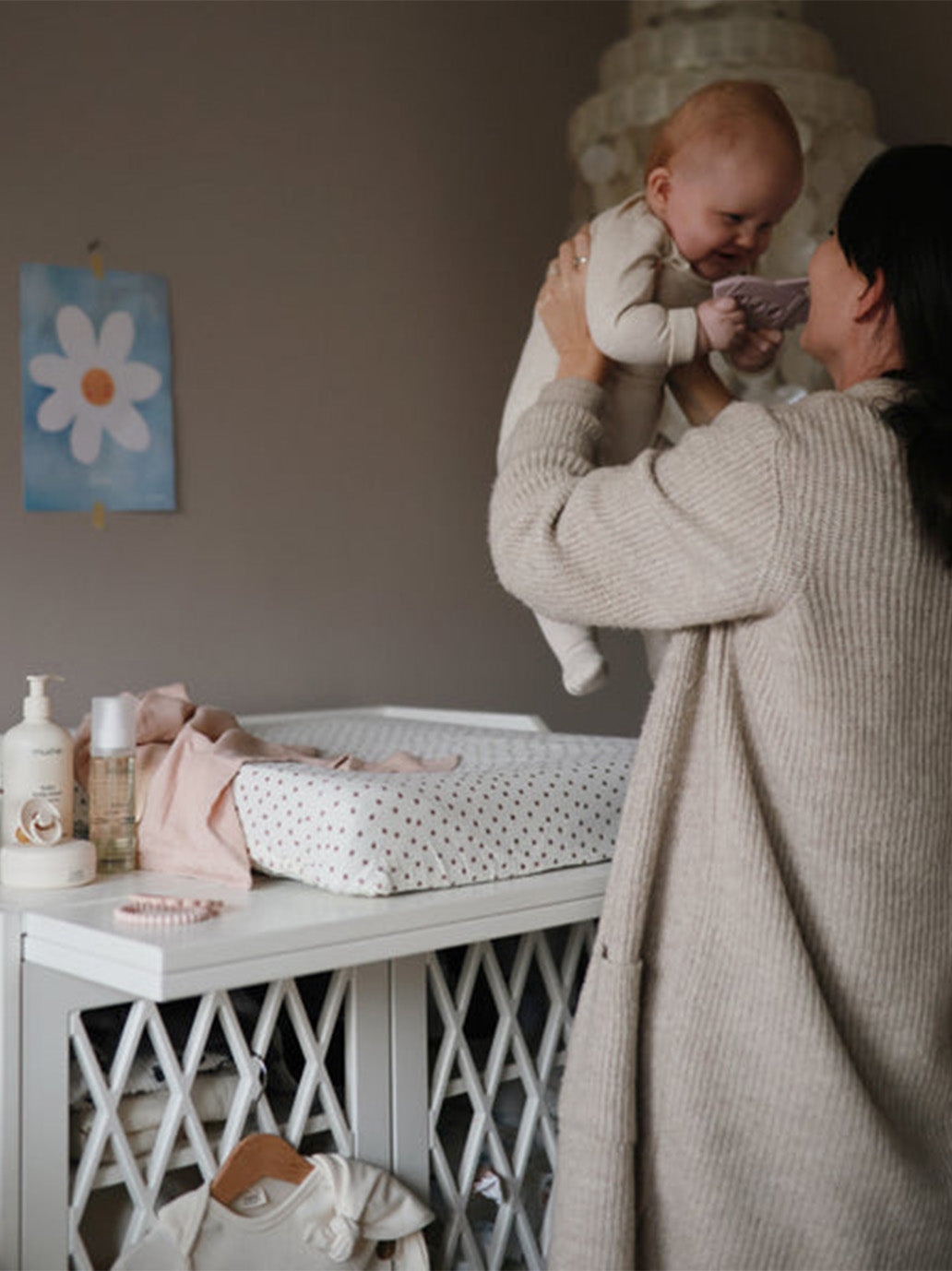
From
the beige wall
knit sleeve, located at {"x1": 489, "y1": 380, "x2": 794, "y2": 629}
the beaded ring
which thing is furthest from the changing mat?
the beige wall

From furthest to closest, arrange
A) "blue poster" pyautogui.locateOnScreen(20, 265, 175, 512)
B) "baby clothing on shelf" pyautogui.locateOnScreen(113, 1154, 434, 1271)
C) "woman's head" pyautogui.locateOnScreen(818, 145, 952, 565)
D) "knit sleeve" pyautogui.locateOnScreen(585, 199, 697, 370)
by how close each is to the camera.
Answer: "blue poster" pyautogui.locateOnScreen(20, 265, 175, 512), "knit sleeve" pyautogui.locateOnScreen(585, 199, 697, 370), "baby clothing on shelf" pyautogui.locateOnScreen(113, 1154, 434, 1271), "woman's head" pyautogui.locateOnScreen(818, 145, 952, 565)

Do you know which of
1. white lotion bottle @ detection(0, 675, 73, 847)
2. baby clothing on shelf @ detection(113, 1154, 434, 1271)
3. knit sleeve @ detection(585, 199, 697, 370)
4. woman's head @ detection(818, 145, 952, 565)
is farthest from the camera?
knit sleeve @ detection(585, 199, 697, 370)

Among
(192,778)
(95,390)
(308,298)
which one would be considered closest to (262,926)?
(192,778)

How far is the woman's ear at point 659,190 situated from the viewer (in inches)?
68.2

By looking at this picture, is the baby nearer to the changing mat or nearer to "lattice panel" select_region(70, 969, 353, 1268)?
the changing mat

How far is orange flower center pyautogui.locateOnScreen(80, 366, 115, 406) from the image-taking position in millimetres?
2457

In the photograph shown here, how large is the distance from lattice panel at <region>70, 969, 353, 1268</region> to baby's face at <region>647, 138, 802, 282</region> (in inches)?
35.4

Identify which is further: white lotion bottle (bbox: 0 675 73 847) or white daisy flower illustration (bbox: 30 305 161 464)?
white daisy flower illustration (bbox: 30 305 161 464)

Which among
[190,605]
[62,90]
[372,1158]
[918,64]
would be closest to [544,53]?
[918,64]

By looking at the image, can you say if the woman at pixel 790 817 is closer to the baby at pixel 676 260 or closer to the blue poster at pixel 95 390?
the baby at pixel 676 260

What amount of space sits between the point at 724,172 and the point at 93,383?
3.95ft

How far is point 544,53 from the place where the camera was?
10.5 ft

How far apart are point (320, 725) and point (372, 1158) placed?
0.86 metres

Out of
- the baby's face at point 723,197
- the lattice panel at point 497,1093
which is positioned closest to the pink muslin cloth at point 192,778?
the lattice panel at point 497,1093
